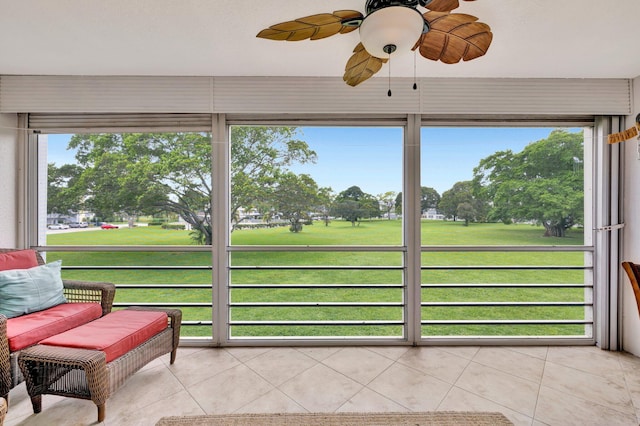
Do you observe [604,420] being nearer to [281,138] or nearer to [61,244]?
[281,138]

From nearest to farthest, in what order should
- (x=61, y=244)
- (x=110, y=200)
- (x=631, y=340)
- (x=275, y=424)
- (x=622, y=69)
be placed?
1. (x=275, y=424)
2. (x=622, y=69)
3. (x=631, y=340)
4. (x=61, y=244)
5. (x=110, y=200)

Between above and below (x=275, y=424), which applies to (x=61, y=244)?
above

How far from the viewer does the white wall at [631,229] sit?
242 cm

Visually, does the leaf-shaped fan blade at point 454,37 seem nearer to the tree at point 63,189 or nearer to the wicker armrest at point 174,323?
the wicker armrest at point 174,323

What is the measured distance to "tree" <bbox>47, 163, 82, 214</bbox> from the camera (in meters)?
2.84

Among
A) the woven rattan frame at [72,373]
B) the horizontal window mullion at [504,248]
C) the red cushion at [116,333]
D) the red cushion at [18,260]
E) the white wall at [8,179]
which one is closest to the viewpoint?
the woven rattan frame at [72,373]

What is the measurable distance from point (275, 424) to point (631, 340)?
3.23 metres

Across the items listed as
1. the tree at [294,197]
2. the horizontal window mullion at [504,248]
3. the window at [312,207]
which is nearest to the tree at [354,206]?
the window at [312,207]

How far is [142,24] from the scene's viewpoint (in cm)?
177

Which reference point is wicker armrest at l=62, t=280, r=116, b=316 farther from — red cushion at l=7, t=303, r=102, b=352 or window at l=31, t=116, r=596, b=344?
window at l=31, t=116, r=596, b=344

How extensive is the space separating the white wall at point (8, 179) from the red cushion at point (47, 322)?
111cm

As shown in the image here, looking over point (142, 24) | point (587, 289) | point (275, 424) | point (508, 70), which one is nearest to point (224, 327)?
point (275, 424)

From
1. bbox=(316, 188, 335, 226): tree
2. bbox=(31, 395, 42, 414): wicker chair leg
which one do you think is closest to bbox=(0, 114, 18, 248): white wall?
bbox=(31, 395, 42, 414): wicker chair leg

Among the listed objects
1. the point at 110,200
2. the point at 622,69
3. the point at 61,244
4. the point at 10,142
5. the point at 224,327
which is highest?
the point at 622,69
